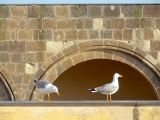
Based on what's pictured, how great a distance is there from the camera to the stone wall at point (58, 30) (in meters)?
10.7

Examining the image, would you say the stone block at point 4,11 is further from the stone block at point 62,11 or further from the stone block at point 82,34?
the stone block at point 82,34

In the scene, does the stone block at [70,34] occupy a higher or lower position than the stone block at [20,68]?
higher

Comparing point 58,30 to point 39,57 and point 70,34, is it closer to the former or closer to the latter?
point 70,34

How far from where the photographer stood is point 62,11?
10766 mm

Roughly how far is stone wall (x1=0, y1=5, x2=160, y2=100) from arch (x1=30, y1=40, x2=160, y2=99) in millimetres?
74

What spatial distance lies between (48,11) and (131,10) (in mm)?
1549

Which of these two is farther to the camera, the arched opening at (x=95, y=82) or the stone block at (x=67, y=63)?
the arched opening at (x=95, y=82)

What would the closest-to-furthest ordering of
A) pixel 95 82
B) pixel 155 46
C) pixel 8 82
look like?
pixel 8 82
pixel 155 46
pixel 95 82

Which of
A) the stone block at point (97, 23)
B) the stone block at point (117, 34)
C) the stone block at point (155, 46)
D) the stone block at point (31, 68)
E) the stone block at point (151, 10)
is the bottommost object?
the stone block at point (31, 68)

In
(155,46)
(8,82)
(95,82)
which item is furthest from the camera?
(95,82)

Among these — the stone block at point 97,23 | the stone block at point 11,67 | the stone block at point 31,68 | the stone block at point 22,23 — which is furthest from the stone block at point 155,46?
the stone block at point 11,67

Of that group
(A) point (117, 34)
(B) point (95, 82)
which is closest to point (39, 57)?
(A) point (117, 34)

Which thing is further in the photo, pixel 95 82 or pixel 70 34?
pixel 95 82

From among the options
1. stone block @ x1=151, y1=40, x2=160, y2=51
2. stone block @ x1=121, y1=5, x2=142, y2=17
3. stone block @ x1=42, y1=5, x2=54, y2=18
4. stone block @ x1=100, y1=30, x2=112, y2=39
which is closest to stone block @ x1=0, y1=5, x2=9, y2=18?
stone block @ x1=42, y1=5, x2=54, y2=18
